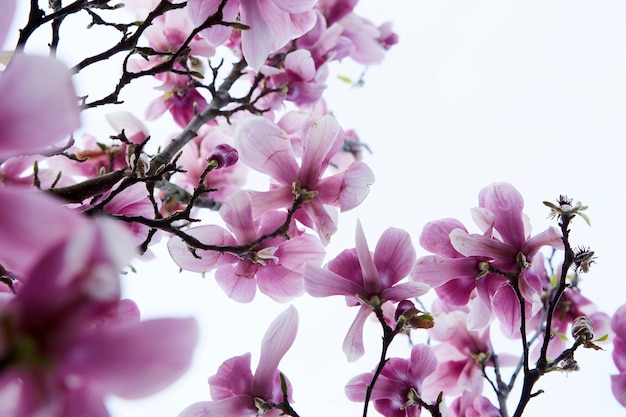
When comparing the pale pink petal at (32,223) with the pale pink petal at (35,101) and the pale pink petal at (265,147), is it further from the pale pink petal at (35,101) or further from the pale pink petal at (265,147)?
the pale pink petal at (265,147)

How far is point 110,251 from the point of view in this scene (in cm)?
32

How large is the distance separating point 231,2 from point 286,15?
0.34ft

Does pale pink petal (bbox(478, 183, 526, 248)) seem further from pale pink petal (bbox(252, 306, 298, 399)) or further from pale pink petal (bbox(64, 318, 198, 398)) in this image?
pale pink petal (bbox(64, 318, 198, 398))

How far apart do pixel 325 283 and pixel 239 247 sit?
151 millimetres

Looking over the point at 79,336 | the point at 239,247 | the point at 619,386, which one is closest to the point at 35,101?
the point at 79,336

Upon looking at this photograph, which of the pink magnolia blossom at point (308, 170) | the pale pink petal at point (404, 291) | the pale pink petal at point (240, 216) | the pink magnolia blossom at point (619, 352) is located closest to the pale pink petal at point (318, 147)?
the pink magnolia blossom at point (308, 170)

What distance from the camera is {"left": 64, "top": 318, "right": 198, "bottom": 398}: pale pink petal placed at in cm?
32

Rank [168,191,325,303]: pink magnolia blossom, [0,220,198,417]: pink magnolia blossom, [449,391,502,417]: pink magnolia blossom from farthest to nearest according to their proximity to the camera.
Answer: [449,391,502,417]: pink magnolia blossom, [168,191,325,303]: pink magnolia blossom, [0,220,198,417]: pink magnolia blossom

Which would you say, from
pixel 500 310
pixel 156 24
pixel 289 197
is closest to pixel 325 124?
pixel 289 197

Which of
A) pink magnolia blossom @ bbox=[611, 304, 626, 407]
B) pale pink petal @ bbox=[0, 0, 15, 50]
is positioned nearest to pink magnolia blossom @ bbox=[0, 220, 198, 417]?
pale pink petal @ bbox=[0, 0, 15, 50]

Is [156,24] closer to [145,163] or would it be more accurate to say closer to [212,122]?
[212,122]

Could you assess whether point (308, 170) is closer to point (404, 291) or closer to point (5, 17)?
point (404, 291)

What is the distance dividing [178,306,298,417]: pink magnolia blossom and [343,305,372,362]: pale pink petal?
92 mm

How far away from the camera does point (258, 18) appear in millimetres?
945
